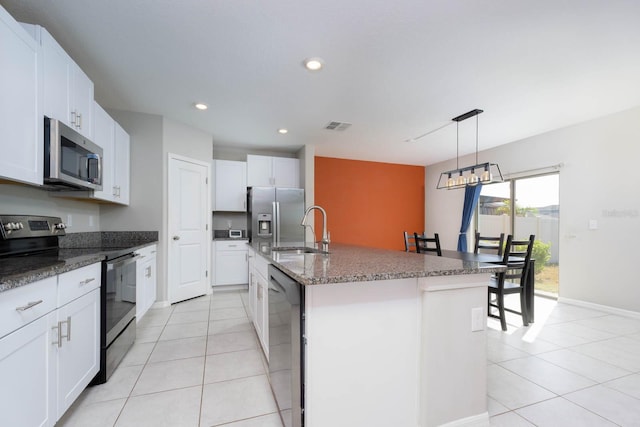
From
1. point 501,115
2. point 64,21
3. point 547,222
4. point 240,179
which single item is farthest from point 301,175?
point 547,222

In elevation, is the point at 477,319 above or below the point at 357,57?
below

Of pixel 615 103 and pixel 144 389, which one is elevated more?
pixel 615 103

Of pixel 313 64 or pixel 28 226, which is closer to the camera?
pixel 28 226

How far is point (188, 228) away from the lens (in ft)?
13.3

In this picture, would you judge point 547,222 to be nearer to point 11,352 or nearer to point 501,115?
point 501,115

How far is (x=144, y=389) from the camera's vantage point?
1879mm

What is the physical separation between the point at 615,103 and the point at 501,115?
1159 millimetres

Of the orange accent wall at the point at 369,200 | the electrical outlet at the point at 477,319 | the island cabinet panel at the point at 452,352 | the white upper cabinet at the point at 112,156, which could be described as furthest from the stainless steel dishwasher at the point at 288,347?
the orange accent wall at the point at 369,200

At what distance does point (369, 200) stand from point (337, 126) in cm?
255

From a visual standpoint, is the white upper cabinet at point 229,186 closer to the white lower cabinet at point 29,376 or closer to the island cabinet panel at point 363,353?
the white lower cabinet at point 29,376

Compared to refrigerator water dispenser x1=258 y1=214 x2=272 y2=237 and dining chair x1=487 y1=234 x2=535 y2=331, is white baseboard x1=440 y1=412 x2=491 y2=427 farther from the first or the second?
refrigerator water dispenser x1=258 y1=214 x2=272 y2=237

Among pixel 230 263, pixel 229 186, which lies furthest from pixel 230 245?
pixel 229 186

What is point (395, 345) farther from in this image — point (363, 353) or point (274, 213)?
point (274, 213)

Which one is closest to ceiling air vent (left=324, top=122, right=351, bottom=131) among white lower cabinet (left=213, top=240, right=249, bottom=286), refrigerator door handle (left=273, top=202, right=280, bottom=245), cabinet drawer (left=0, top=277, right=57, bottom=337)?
refrigerator door handle (left=273, top=202, right=280, bottom=245)
